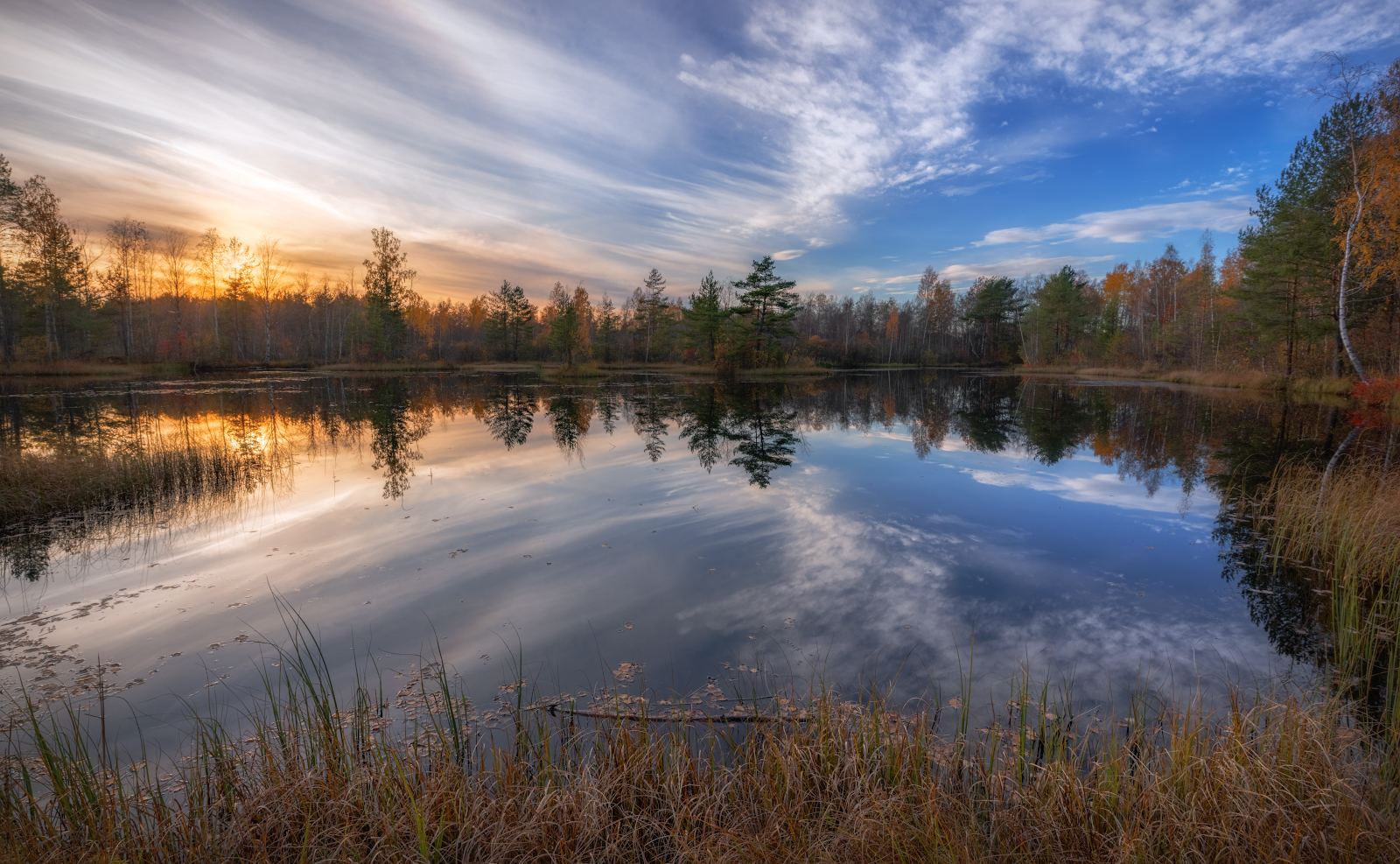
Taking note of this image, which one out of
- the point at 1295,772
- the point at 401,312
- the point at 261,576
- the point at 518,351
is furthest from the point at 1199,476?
the point at 518,351

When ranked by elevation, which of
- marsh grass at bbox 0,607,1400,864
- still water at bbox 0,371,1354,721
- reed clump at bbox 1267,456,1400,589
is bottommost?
still water at bbox 0,371,1354,721

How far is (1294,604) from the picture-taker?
20.3ft

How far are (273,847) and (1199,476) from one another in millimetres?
16945

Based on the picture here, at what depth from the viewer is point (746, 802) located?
311 centimetres

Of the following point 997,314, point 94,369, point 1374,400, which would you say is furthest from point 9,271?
point 997,314

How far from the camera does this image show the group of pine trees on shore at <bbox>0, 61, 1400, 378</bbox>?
25.0 metres

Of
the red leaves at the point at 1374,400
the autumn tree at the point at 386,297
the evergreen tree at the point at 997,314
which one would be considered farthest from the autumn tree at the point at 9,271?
the evergreen tree at the point at 997,314

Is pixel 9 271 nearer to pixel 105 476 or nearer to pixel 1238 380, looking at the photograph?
pixel 105 476

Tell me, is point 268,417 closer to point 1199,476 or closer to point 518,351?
point 1199,476

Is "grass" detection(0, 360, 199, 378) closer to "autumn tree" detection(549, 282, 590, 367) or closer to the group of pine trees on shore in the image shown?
the group of pine trees on shore

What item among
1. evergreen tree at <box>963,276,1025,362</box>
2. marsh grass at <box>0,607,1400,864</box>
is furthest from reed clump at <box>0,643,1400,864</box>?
evergreen tree at <box>963,276,1025,362</box>

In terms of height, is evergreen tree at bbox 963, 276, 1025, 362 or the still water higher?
evergreen tree at bbox 963, 276, 1025, 362

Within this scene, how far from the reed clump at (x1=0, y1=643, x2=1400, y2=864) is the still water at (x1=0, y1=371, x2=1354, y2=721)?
1.17 metres

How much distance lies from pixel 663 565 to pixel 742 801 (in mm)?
4552
